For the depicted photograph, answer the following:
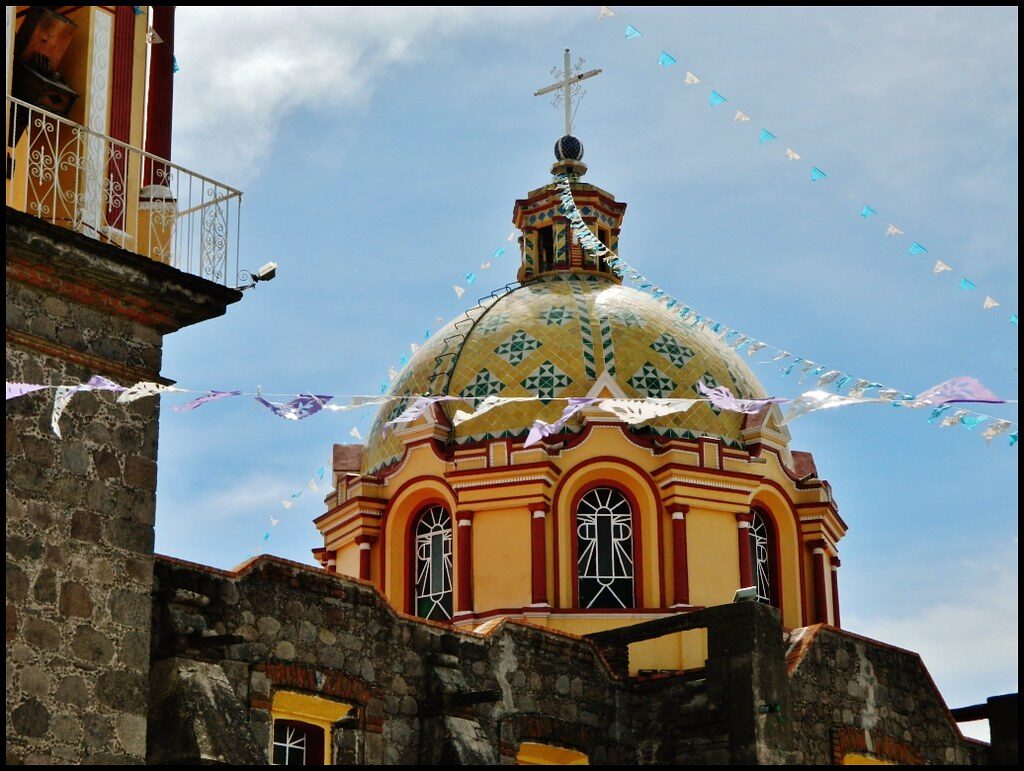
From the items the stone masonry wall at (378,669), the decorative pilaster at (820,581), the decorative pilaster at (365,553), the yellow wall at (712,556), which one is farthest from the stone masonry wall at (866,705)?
the decorative pilaster at (365,553)

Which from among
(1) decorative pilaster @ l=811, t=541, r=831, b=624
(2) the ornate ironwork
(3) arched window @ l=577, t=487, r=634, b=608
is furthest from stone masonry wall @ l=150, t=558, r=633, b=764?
(1) decorative pilaster @ l=811, t=541, r=831, b=624

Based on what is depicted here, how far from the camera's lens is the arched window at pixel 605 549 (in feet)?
76.2

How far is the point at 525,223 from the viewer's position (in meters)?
27.4

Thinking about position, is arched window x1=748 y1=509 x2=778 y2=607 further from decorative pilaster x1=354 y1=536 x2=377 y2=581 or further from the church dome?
decorative pilaster x1=354 y1=536 x2=377 y2=581

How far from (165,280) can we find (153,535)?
192cm

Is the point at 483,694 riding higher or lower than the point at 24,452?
lower

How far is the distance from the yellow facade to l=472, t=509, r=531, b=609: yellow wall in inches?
0.9

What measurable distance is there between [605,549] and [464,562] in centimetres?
184

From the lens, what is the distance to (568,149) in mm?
27734

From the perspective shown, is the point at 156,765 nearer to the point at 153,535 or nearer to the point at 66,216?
the point at 153,535

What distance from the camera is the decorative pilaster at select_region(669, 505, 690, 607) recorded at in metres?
23.0

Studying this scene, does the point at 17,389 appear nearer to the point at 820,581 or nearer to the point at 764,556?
the point at 764,556

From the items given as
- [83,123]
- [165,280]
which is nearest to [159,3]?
[83,123]

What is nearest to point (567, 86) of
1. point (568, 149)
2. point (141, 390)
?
point (568, 149)
